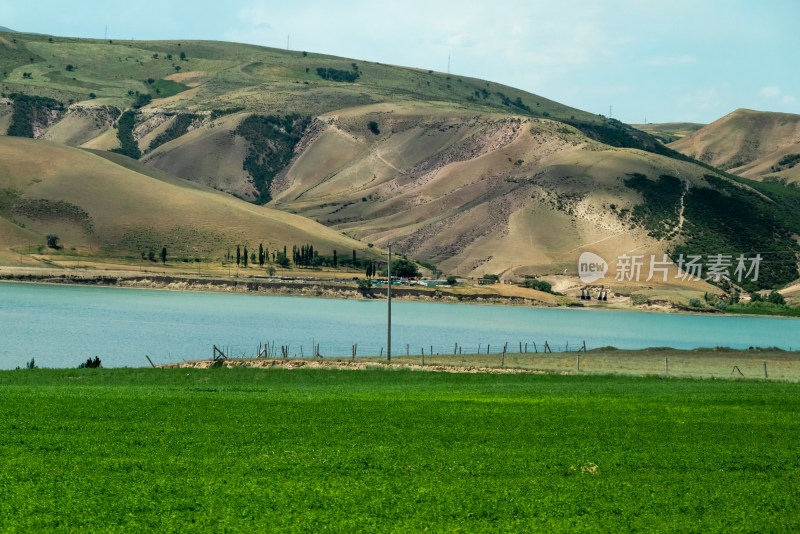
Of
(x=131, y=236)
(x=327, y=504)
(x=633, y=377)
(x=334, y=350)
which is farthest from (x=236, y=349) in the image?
(x=131, y=236)

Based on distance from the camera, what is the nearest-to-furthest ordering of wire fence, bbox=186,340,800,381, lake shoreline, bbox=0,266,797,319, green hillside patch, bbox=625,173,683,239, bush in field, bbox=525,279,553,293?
1. wire fence, bbox=186,340,800,381
2. lake shoreline, bbox=0,266,797,319
3. bush in field, bbox=525,279,553,293
4. green hillside patch, bbox=625,173,683,239

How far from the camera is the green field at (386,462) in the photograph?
53.6ft

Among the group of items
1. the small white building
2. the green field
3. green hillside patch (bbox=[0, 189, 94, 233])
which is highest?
green hillside patch (bbox=[0, 189, 94, 233])

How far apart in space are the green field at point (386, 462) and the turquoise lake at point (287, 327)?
3119 centimetres

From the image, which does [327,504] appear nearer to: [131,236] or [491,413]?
[491,413]

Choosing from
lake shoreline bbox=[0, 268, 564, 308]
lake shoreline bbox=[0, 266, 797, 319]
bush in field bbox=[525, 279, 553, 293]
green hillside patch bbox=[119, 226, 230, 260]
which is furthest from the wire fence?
green hillside patch bbox=[119, 226, 230, 260]

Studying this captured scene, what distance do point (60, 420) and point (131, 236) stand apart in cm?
14830

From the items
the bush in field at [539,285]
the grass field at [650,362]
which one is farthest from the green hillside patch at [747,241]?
the grass field at [650,362]

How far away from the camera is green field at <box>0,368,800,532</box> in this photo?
16344 mm

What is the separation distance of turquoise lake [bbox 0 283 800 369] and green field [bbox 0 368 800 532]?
1228 inches

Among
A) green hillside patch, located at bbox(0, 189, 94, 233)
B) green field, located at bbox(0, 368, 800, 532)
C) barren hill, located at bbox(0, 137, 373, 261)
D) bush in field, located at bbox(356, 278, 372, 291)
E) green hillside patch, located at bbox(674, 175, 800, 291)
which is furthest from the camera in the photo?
green hillside patch, located at bbox(674, 175, 800, 291)

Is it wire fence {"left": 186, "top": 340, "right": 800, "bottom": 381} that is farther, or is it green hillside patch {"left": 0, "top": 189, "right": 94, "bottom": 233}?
green hillside patch {"left": 0, "top": 189, "right": 94, "bottom": 233}

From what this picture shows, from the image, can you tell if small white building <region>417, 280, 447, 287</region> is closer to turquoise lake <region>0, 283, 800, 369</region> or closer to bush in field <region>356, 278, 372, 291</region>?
bush in field <region>356, 278, 372, 291</region>

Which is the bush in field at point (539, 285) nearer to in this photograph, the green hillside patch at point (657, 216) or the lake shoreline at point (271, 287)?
the lake shoreline at point (271, 287)
